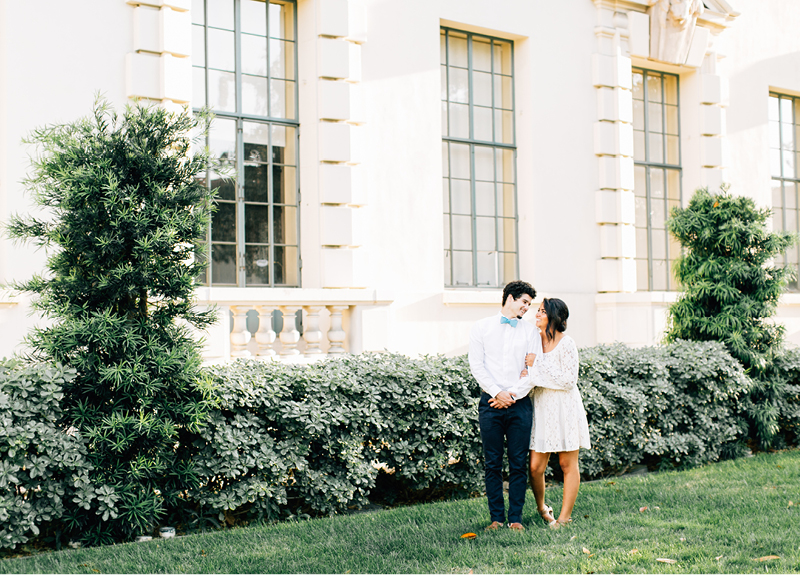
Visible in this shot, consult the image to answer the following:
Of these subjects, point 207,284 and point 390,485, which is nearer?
point 390,485

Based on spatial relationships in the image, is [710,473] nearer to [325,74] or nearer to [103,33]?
[325,74]

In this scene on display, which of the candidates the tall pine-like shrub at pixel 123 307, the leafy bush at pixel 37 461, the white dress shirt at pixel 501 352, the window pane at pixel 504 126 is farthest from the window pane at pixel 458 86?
the leafy bush at pixel 37 461

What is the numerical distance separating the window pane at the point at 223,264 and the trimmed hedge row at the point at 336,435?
270 centimetres

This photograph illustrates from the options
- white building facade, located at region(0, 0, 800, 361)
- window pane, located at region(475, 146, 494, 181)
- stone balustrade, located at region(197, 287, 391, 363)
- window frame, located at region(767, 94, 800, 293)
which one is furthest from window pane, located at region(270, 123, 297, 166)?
window frame, located at region(767, 94, 800, 293)

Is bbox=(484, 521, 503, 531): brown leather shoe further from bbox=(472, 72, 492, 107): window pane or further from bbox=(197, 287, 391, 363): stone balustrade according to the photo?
bbox=(472, 72, 492, 107): window pane

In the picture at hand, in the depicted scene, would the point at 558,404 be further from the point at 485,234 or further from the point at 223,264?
the point at 485,234

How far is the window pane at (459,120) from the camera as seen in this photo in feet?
36.0

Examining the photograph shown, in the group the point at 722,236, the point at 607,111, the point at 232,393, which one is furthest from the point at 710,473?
the point at 607,111

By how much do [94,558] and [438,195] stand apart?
21.5 feet

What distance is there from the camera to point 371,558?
513 cm

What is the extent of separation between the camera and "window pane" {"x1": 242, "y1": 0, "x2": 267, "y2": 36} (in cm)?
949

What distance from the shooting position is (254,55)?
9.55m

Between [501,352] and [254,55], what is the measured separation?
5.62 m

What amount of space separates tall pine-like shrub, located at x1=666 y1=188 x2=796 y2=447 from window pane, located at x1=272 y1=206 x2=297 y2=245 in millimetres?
4923
